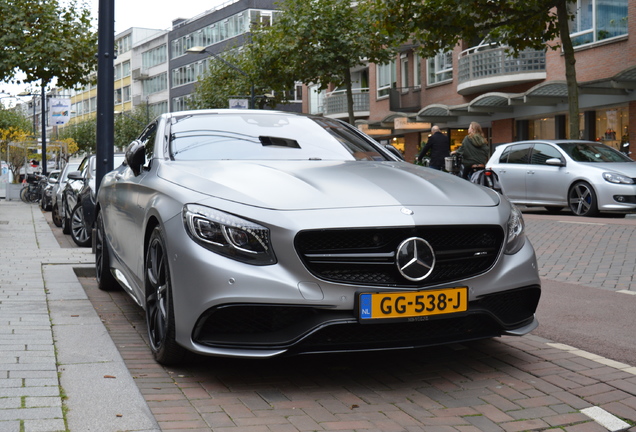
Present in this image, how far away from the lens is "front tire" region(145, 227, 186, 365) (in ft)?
14.4

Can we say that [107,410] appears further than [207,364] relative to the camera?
No

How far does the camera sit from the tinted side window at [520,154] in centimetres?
1812

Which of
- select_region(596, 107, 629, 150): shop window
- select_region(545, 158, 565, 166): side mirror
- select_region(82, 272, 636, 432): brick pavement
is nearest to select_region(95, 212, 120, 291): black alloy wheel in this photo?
select_region(82, 272, 636, 432): brick pavement

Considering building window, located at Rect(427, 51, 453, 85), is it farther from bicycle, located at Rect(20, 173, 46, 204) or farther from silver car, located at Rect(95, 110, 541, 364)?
silver car, located at Rect(95, 110, 541, 364)

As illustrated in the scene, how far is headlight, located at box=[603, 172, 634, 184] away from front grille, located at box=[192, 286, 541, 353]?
40.9 feet

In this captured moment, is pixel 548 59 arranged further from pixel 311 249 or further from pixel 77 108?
pixel 77 108

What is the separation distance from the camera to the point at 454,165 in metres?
19.7

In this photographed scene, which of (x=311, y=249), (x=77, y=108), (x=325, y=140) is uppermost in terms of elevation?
(x=77, y=108)

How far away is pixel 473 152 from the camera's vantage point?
1886cm

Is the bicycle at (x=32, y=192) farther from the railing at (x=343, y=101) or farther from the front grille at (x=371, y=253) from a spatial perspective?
the front grille at (x=371, y=253)

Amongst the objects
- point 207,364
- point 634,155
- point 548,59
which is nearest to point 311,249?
point 207,364

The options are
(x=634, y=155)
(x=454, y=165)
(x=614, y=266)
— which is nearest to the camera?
(x=614, y=266)

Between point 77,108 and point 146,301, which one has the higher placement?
point 77,108

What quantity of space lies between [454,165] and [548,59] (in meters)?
12.3
